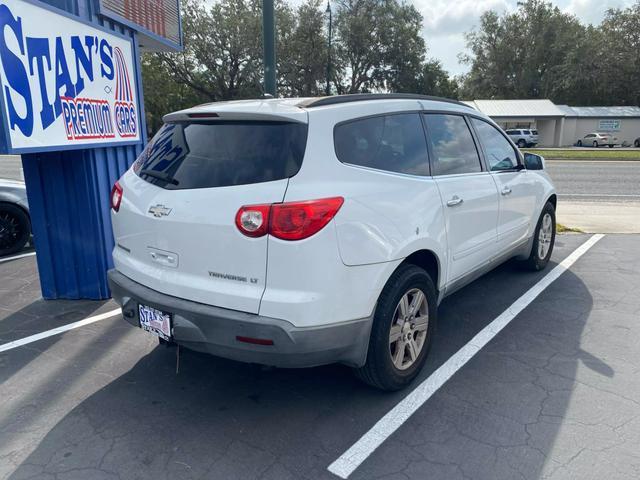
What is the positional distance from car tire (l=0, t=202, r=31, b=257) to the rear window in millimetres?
4655

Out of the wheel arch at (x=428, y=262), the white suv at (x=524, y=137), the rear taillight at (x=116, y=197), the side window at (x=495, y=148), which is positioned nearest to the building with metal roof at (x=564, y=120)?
the white suv at (x=524, y=137)

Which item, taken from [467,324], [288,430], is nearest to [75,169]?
[288,430]

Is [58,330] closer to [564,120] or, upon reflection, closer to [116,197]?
[116,197]

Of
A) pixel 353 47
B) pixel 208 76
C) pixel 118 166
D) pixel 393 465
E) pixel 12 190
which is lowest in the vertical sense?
pixel 393 465

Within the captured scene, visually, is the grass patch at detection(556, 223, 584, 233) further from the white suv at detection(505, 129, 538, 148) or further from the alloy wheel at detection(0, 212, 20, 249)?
the white suv at detection(505, 129, 538, 148)

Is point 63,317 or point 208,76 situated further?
point 208,76

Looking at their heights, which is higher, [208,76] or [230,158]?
[208,76]

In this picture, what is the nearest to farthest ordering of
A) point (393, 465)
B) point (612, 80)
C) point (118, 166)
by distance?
point (393, 465) → point (118, 166) → point (612, 80)

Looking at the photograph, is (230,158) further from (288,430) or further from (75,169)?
(75,169)

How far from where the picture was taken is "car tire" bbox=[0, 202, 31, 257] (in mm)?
6574

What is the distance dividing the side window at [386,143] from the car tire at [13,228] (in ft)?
18.6

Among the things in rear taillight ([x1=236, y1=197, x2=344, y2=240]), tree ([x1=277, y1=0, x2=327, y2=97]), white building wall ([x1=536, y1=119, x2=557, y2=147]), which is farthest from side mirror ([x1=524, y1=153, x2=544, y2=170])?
white building wall ([x1=536, y1=119, x2=557, y2=147])

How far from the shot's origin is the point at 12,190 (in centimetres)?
660

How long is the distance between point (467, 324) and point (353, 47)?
40.2m
